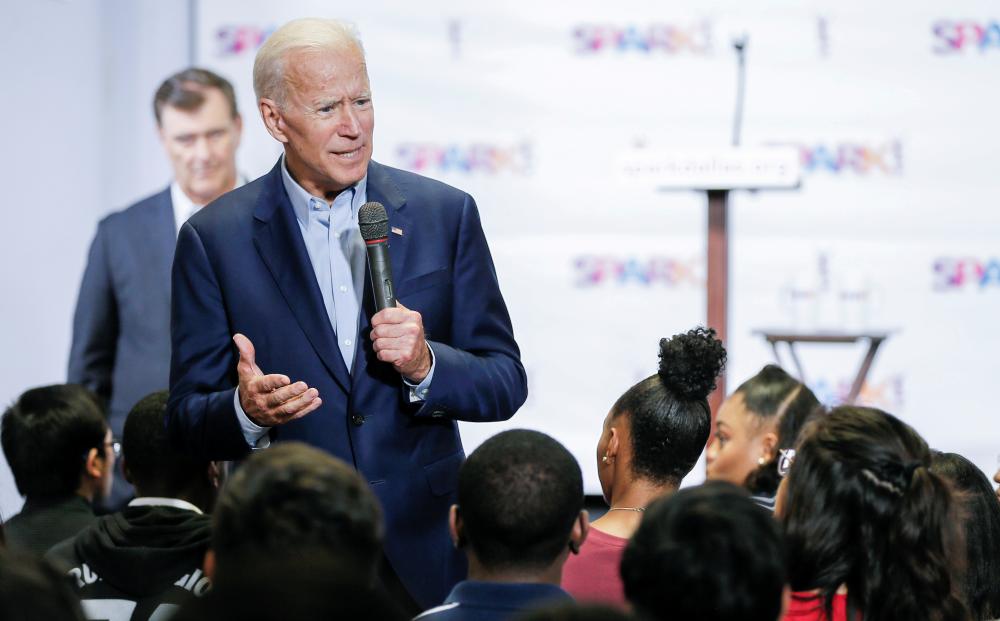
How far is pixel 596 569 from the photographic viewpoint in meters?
2.23

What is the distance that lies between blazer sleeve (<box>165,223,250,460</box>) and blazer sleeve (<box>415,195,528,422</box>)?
1.18 ft

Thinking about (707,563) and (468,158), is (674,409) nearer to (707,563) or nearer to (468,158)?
(707,563)

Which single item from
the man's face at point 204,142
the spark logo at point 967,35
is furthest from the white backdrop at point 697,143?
the man's face at point 204,142

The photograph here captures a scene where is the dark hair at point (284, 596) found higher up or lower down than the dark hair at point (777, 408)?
higher up

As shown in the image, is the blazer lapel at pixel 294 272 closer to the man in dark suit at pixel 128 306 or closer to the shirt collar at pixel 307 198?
the shirt collar at pixel 307 198

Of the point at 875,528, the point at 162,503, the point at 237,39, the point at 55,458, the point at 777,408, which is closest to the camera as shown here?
the point at 875,528

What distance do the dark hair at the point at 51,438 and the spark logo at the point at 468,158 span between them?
9.19 ft

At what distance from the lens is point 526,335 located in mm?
5547

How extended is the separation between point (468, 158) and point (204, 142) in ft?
4.39

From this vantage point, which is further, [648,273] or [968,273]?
[648,273]

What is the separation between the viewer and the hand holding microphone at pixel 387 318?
6.32 feet

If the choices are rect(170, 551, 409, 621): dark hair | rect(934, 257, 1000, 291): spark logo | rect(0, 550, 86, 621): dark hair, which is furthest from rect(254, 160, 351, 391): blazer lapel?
rect(934, 257, 1000, 291): spark logo

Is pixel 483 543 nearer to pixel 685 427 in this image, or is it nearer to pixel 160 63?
pixel 685 427

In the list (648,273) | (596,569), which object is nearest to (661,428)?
(596,569)
